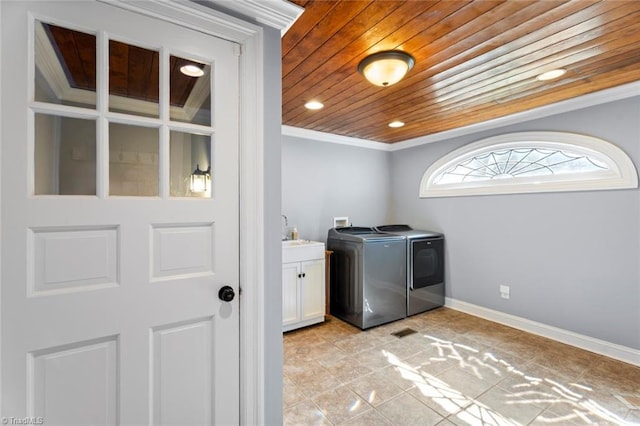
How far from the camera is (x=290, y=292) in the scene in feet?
10.3

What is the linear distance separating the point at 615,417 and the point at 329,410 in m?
1.80

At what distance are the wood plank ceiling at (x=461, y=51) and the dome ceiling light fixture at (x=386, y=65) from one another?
0.16ft

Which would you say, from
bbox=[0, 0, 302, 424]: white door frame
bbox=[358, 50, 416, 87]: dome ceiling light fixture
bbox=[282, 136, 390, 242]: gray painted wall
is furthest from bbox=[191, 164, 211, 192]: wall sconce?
bbox=[282, 136, 390, 242]: gray painted wall

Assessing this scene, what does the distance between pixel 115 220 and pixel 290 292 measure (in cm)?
218

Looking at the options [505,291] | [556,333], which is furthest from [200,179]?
[556,333]

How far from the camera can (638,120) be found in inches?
97.3

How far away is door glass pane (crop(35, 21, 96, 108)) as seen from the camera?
108 centimetres

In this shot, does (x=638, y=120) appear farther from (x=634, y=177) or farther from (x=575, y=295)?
(x=575, y=295)

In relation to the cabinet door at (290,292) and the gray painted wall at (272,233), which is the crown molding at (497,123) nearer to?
the cabinet door at (290,292)

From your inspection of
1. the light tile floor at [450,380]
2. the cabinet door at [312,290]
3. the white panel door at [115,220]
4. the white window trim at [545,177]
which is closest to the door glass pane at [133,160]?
the white panel door at [115,220]

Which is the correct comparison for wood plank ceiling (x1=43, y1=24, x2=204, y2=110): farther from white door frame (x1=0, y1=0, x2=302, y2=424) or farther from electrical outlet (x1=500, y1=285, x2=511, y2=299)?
electrical outlet (x1=500, y1=285, x2=511, y2=299)

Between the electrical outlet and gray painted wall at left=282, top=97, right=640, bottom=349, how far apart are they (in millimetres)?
44

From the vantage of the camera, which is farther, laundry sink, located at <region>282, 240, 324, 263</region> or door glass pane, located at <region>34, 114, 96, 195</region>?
laundry sink, located at <region>282, 240, 324, 263</region>

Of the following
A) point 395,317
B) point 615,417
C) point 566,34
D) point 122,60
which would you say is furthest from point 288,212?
point 615,417
